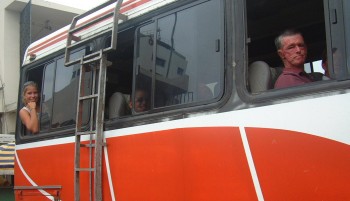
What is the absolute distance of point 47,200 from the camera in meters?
4.48

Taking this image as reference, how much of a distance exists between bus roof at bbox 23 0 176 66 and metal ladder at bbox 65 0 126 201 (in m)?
0.09

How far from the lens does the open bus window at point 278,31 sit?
2.41m

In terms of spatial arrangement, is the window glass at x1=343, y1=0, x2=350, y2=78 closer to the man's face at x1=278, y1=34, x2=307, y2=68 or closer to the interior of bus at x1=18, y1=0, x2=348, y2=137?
the interior of bus at x1=18, y1=0, x2=348, y2=137

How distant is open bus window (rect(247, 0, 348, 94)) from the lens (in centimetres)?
241

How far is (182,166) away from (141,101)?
761 millimetres

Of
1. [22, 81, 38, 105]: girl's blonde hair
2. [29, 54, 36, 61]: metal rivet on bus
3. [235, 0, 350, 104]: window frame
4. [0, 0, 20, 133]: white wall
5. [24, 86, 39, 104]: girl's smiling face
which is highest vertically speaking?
[0, 0, 20, 133]: white wall

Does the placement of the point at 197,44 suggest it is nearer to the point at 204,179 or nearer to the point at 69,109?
the point at 204,179

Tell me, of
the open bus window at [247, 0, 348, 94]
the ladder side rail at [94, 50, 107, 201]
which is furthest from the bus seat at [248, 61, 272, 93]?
the ladder side rail at [94, 50, 107, 201]

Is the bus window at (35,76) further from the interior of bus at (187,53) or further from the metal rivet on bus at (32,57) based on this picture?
the interior of bus at (187,53)

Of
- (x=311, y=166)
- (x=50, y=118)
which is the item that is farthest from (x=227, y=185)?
(x=50, y=118)

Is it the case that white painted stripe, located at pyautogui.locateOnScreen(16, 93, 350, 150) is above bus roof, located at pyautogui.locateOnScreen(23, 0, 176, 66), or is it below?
below

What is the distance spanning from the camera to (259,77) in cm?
284

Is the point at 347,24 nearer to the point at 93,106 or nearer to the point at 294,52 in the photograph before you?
the point at 294,52

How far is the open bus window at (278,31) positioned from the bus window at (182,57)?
269 mm
